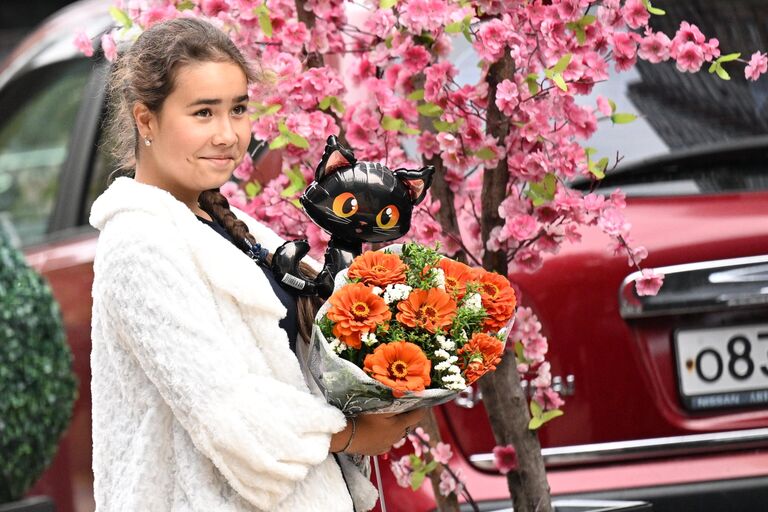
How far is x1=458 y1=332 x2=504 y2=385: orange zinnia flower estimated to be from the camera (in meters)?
2.21

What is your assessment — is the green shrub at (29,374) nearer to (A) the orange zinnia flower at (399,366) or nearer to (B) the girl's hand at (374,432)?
(B) the girl's hand at (374,432)

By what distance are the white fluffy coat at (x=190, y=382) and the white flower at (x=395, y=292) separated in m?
0.19

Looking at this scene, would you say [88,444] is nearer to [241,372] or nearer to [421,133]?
[421,133]

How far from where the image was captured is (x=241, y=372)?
2.16 m

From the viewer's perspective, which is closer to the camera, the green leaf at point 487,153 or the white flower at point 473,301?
the white flower at point 473,301

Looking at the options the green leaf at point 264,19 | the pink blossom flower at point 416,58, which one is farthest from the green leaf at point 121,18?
the pink blossom flower at point 416,58

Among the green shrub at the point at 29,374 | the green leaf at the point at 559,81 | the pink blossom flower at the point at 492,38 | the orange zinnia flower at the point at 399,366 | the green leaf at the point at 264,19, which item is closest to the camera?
the orange zinnia flower at the point at 399,366

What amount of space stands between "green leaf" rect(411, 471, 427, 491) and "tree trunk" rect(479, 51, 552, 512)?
0.62 feet

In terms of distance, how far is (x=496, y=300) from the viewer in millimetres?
2330

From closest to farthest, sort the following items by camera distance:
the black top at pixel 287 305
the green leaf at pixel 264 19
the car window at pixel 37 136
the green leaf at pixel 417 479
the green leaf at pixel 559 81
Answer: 1. the black top at pixel 287 305
2. the green leaf at pixel 559 81
3. the green leaf at pixel 264 19
4. the green leaf at pixel 417 479
5. the car window at pixel 37 136

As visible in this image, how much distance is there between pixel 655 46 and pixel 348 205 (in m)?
0.78

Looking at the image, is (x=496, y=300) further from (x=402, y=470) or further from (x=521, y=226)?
(x=402, y=470)

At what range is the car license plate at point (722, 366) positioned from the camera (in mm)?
3172

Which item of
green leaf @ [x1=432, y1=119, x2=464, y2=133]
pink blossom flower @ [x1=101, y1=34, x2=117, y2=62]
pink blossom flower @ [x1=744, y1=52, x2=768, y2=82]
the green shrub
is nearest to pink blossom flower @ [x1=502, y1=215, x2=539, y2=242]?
green leaf @ [x1=432, y1=119, x2=464, y2=133]
